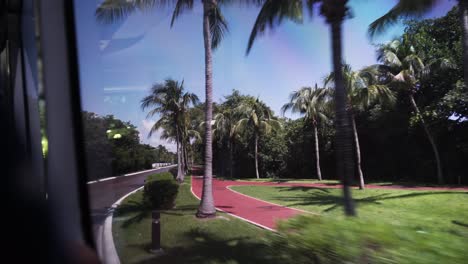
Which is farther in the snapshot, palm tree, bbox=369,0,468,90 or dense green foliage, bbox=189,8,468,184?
dense green foliage, bbox=189,8,468,184

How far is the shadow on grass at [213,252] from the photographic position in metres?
4.66

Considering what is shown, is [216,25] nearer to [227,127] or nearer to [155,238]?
[155,238]

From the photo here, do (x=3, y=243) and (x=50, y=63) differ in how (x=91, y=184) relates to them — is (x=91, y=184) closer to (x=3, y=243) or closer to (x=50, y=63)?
(x=3, y=243)

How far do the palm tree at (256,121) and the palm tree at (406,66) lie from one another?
16808mm

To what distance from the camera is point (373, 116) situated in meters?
14.1

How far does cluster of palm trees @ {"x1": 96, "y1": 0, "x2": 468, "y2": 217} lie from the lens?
4.37m

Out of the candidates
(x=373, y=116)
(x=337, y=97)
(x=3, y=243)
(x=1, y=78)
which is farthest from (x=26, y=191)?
(x=373, y=116)

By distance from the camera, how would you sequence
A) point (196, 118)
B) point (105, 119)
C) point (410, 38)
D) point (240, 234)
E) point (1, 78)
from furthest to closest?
point (196, 118) < point (410, 38) < point (240, 234) < point (1, 78) < point (105, 119)

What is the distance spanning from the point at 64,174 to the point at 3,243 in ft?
2.99

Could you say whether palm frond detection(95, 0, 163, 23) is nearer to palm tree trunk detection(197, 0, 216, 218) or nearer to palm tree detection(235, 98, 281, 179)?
palm tree trunk detection(197, 0, 216, 218)

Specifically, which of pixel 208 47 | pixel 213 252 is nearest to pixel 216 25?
pixel 208 47

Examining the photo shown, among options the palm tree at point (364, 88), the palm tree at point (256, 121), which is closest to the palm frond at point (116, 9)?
the palm tree at point (364, 88)

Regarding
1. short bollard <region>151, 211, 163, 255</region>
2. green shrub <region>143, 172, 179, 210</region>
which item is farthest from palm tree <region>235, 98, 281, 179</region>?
short bollard <region>151, 211, 163, 255</region>

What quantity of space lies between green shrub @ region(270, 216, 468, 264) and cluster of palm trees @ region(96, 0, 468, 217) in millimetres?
997
